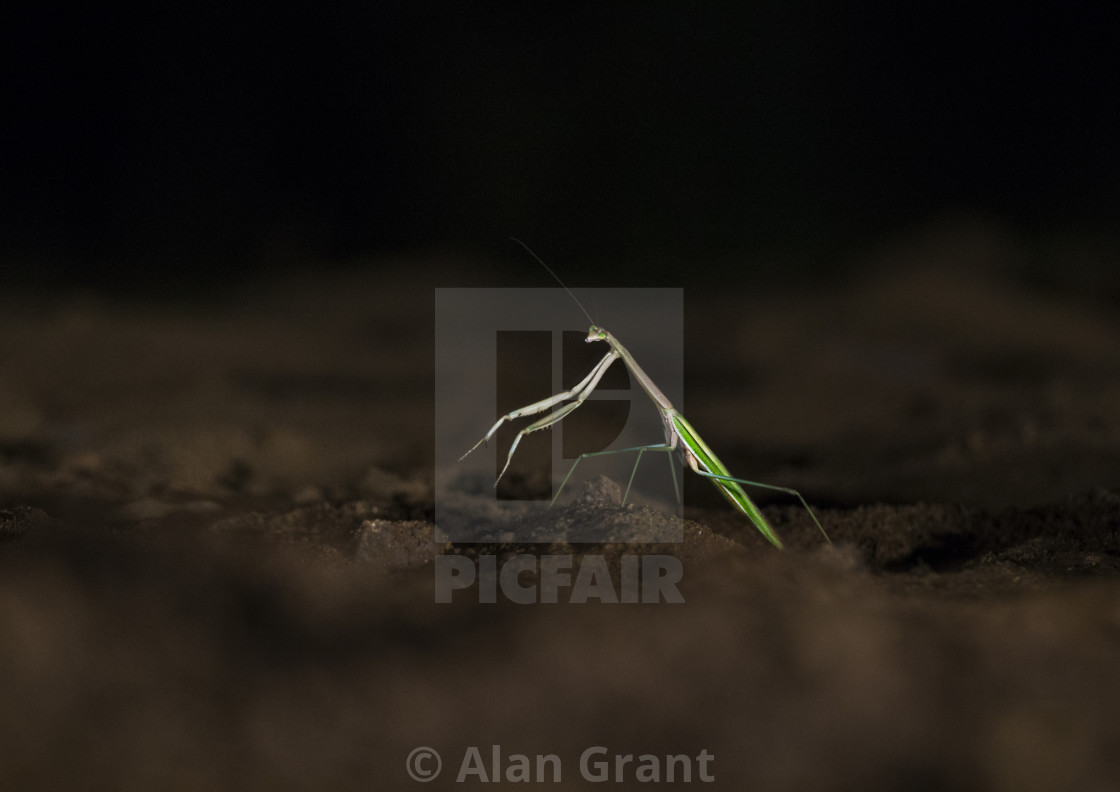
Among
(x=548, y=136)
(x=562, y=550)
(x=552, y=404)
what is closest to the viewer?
(x=562, y=550)

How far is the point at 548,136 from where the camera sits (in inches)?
36.2

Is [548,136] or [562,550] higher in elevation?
[548,136]

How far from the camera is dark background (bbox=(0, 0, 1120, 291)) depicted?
81 centimetres

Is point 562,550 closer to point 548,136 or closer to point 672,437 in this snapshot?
point 672,437

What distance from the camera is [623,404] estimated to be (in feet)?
3.73

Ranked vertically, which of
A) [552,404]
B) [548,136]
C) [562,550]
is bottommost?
[562,550]

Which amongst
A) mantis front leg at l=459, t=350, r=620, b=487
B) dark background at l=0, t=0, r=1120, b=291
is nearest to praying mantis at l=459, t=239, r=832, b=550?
mantis front leg at l=459, t=350, r=620, b=487

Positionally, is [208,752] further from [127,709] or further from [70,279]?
[70,279]

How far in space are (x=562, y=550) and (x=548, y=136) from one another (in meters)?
0.64

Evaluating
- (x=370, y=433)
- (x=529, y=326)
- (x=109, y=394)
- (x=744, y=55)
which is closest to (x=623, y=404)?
(x=529, y=326)

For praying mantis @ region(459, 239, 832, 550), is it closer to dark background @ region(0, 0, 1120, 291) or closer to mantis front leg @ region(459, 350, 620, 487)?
mantis front leg @ region(459, 350, 620, 487)

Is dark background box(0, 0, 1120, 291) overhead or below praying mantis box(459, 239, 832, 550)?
overhead

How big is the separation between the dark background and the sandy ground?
0.27 ft

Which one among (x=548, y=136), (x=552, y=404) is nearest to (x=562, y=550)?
(x=552, y=404)
